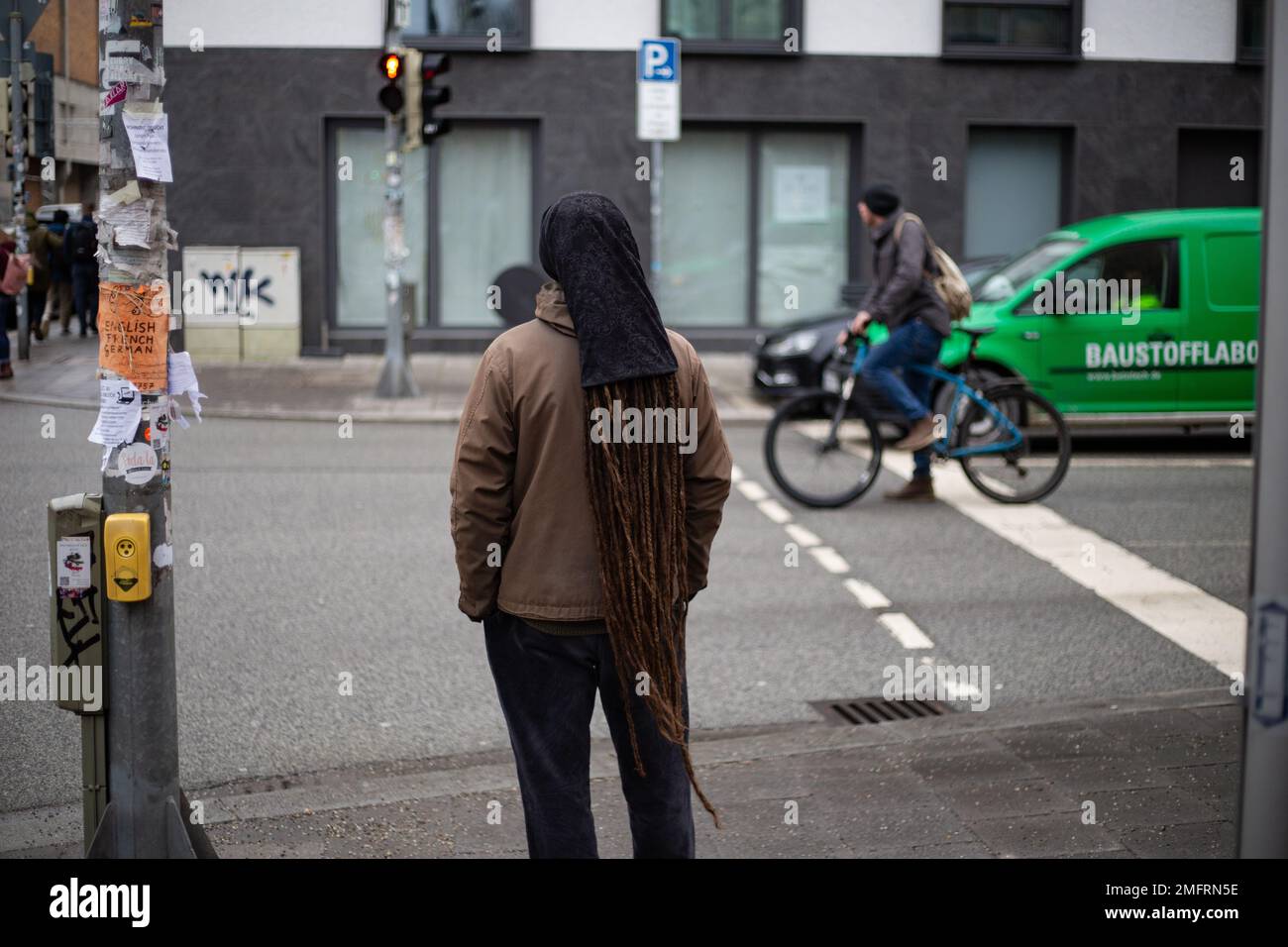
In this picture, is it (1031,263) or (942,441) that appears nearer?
(942,441)

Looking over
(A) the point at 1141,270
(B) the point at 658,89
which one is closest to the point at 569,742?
(A) the point at 1141,270

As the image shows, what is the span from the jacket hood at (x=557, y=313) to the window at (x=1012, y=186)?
1825cm

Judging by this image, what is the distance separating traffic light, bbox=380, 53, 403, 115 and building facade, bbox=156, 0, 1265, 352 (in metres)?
4.55

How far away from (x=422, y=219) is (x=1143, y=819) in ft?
55.0

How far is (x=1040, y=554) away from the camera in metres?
9.38

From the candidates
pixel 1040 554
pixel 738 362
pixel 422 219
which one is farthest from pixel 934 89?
pixel 1040 554

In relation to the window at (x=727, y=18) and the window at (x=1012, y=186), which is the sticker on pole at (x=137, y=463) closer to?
the window at (x=727, y=18)

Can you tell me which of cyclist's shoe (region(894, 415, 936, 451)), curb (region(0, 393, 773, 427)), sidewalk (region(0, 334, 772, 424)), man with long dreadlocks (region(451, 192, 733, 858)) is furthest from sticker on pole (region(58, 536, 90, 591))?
curb (region(0, 393, 773, 427))

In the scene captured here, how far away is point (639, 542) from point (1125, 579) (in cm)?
568

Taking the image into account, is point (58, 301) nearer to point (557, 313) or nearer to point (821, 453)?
point (821, 453)

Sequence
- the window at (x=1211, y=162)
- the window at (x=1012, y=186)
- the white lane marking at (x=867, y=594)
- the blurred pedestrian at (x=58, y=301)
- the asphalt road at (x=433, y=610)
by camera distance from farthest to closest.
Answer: the window at (x=1211, y=162) → the window at (x=1012, y=186) → the blurred pedestrian at (x=58, y=301) → the white lane marking at (x=867, y=594) → the asphalt road at (x=433, y=610)

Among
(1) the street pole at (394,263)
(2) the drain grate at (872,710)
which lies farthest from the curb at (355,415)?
(2) the drain grate at (872,710)

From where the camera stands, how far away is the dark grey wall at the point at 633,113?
1991cm

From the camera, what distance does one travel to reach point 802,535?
32.4 ft
